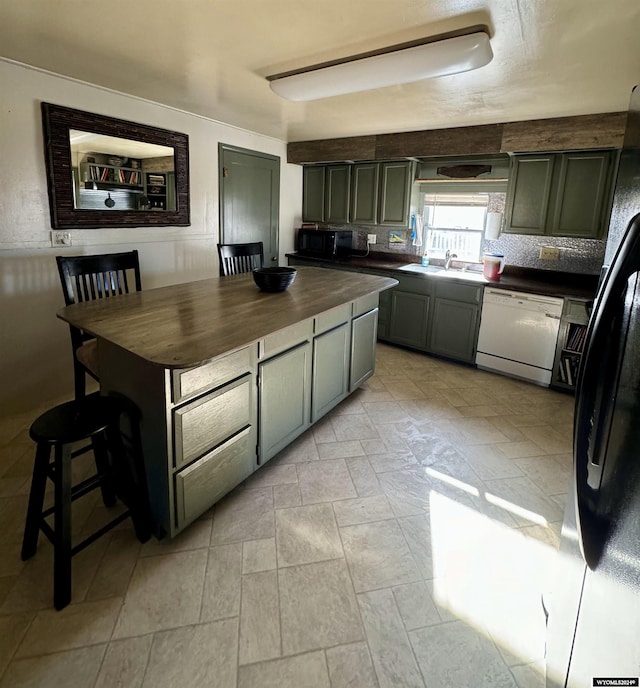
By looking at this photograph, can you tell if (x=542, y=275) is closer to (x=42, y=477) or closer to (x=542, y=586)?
(x=542, y=586)

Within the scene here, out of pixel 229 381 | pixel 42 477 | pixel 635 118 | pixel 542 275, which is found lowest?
pixel 42 477

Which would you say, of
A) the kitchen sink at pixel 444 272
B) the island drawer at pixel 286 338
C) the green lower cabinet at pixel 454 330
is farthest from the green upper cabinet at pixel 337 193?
the island drawer at pixel 286 338

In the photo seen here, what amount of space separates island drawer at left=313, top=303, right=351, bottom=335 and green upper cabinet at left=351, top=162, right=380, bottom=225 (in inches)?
85.1

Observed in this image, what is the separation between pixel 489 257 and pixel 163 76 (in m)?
3.03

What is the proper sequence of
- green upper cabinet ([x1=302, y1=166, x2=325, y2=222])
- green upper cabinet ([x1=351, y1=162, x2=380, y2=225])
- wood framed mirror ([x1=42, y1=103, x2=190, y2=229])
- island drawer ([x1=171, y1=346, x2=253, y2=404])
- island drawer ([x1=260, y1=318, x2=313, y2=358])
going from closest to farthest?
island drawer ([x1=171, y1=346, x2=253, y2=404]) → island drawer ([x1=260, y1=318, x2=313, y2=358]) → wood framed mirror ([x1=42, y1=103, x2=190, y2=229]) → green upper cabinet ([x1=351, y1=162, x2=380, y2=225]) → green upper cabinet ([x1=302, y1=166, x2=325, y2=222])

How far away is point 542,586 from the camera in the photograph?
1.73 m

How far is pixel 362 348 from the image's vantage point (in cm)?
321

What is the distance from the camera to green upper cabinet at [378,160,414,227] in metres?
4.34

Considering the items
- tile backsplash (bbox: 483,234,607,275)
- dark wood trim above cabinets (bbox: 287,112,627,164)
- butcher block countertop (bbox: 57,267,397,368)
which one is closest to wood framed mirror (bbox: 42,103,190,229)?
butcher block countertop (bbox: 57,267,397,368)

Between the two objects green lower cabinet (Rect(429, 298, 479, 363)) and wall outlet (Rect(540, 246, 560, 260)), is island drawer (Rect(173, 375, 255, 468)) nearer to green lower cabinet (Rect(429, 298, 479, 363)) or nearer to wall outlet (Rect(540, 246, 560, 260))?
green lower cabinet (Rect(429, 298, 479, 363))

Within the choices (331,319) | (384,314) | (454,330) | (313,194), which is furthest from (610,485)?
(313,194)

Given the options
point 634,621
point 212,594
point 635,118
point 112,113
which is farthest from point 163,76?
point 634,621

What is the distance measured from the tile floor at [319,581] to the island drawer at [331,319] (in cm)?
75

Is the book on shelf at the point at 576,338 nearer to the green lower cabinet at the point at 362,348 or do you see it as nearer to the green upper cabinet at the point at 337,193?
the green lower cabinet at the point at 362,348
